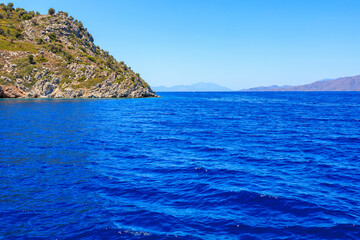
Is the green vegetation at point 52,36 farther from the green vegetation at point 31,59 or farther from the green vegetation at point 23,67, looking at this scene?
the green vegetation at point 31,59

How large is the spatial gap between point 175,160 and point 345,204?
14654mm

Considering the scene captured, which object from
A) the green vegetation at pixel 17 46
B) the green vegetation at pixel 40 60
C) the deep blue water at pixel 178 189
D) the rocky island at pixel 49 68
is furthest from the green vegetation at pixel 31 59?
the deep blue water at pixel 178 189

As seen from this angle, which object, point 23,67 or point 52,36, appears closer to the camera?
point 23,67

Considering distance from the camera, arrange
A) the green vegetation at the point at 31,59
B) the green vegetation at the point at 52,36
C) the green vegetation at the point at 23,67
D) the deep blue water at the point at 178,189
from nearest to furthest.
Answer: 1. the deep blue water at the point at 178,189
2. the green vegetation at the point at 23,67
3. the green vegetation at the point at 31,59
4. the green vegetation at the point at 52,36

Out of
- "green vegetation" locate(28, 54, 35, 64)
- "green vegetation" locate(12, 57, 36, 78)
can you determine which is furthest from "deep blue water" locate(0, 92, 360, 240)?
"green vegetation" locate(28, 54, 35, 64)

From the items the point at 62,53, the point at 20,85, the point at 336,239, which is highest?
the point at 62,53

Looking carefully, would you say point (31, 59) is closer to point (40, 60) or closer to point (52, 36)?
point (40, 60)

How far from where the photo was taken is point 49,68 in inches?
5728

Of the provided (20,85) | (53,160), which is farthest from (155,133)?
(20,85)

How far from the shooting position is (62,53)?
555ft

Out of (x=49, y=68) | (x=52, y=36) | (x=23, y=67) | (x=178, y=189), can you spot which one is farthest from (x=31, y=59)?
(x=178, y=189)

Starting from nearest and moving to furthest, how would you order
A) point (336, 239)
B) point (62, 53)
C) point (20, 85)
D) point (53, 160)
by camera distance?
1. point (336, 239)
2. point (53, 160)
3. point (20, 85)
4. point (62, 53)

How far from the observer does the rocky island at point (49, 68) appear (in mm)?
134000

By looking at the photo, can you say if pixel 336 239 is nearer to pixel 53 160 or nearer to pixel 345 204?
pixel 345 204
